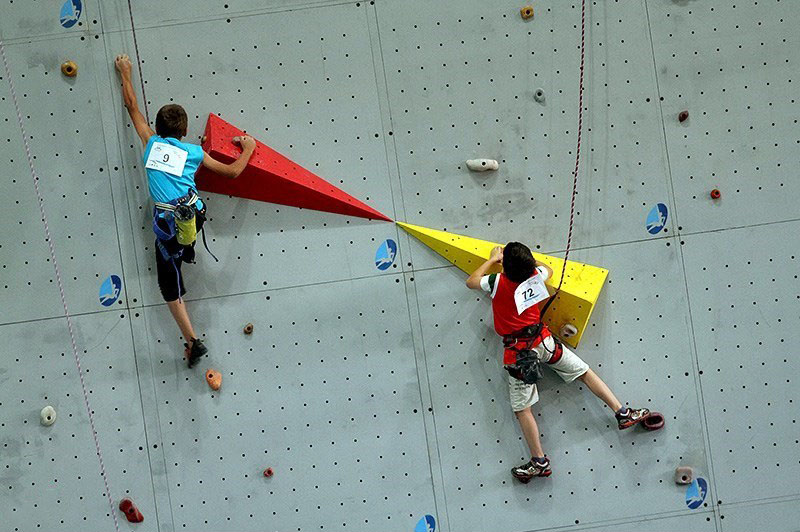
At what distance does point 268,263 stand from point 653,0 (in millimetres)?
1993

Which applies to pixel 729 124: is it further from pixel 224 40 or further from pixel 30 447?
pixel 30 447

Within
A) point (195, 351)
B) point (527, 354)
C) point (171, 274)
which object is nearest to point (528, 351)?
point (527, 354)

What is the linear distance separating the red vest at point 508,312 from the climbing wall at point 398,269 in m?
0.17

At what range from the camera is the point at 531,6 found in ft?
12.3

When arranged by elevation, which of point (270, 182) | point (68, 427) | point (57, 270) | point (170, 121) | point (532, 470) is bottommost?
point (532, 470)

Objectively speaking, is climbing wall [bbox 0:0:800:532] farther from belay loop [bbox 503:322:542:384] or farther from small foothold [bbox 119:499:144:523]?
belay loop [bbox 503:322:542:384]

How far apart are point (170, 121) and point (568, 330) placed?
1847 mm

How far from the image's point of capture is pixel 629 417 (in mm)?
3771

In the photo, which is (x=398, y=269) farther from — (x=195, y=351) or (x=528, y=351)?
(x=195, y=351)

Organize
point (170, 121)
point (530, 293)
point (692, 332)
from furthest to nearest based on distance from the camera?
point (692, 332) → point (530, 293) → point (170, 121)

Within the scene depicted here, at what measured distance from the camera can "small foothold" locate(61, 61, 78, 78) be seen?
3.66m

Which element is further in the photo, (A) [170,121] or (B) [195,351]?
(B) [195,351]

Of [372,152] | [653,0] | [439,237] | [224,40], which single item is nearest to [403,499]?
[439,237]

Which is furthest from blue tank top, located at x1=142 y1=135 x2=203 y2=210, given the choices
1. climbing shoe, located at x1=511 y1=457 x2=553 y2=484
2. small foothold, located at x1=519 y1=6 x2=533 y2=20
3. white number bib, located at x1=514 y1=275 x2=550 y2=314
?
climbing shoe, located at x1=511 y1=457 x2=553 y2=484
